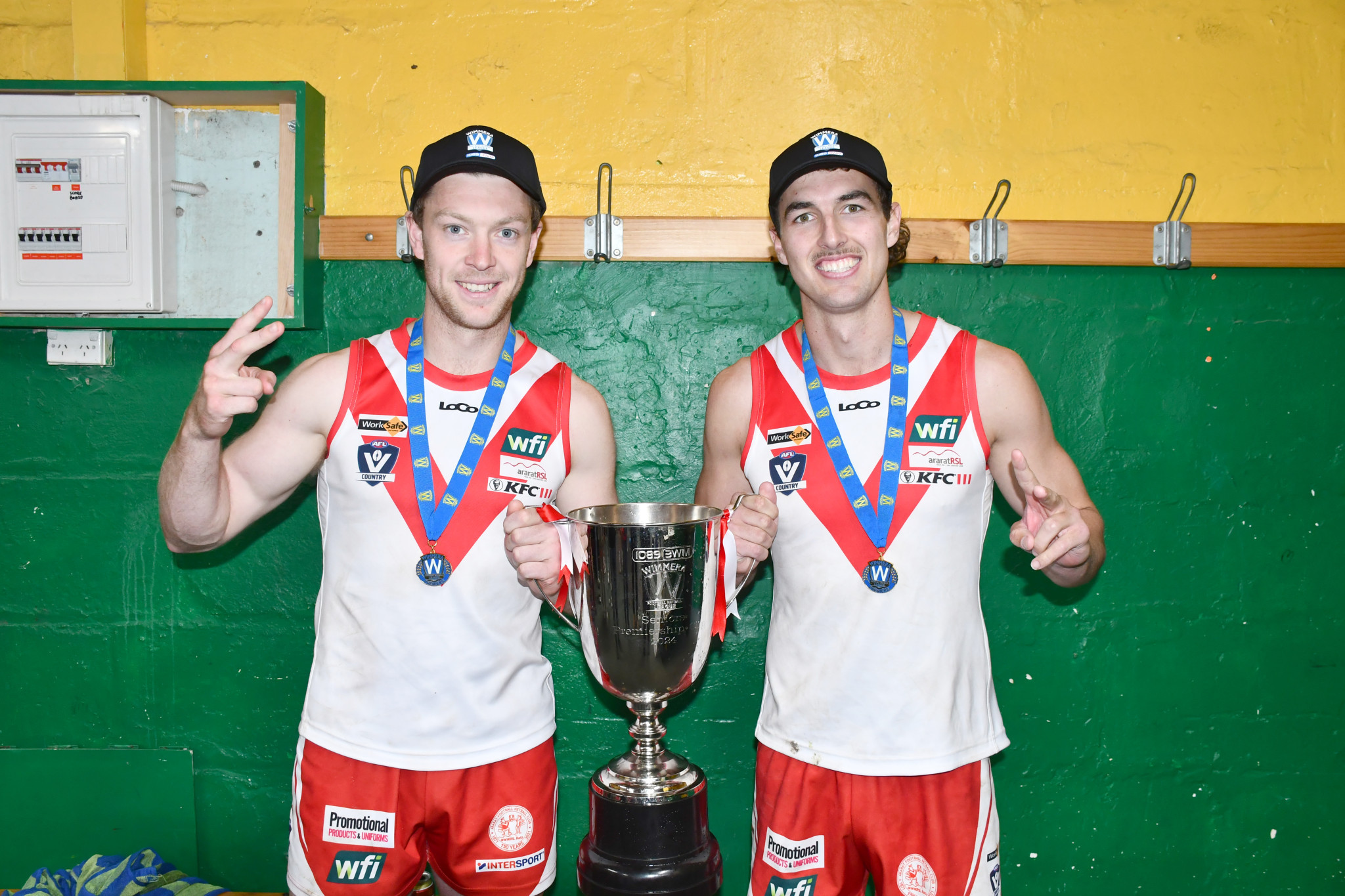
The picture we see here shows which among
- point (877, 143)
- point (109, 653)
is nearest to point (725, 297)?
point (877, 143)

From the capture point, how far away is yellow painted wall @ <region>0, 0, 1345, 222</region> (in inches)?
98.7

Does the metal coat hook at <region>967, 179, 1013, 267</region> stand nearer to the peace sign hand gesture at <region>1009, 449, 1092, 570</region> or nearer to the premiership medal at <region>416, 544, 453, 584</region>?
the peace sign hand gesture at <region>1009, 449, 1092, 570</region>

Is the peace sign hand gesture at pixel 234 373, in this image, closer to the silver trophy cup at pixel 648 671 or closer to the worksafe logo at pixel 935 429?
the silver trophy cup at pixel 648 671

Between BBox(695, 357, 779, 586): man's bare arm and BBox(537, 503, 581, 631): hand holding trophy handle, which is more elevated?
BBox(695, 357, 779, 586): man's bare arm

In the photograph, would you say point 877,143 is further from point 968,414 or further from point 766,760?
point 766,760

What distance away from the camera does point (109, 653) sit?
2539mm

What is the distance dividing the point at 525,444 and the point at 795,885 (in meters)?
1.10

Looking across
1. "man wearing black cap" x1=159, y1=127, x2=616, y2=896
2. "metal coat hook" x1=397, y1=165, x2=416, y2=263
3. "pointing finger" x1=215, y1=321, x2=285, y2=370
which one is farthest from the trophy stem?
"metal coat hook" x1=397, y1=165, x2=416, y2=263

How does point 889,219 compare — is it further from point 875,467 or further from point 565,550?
point 565,550

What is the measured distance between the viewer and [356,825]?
191cm

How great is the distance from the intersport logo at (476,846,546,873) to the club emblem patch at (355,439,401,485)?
32.9 inches

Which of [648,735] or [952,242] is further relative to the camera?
[952,242]

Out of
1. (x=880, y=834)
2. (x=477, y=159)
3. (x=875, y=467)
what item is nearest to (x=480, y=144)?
(x=477, y=159)

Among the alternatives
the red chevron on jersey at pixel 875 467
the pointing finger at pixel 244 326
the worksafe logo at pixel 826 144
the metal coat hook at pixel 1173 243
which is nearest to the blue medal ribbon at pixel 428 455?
the pointing finger at pixel 244 326
